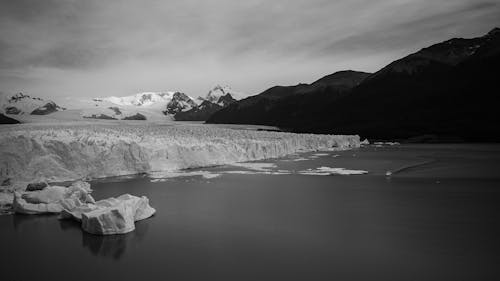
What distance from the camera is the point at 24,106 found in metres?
70.2

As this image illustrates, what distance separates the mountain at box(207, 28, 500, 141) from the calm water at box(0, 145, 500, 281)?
34.9 m

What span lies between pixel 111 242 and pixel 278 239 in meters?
2.91

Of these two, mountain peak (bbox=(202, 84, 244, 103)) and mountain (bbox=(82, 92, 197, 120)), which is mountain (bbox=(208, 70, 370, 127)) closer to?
mountain (bbox=(82, 92, 197, 120))

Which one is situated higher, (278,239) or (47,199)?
(47,199)

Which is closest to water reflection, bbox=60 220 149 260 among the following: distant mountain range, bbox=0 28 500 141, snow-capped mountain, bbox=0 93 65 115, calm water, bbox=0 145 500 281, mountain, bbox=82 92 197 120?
calm water, bbox=0 145 500 281

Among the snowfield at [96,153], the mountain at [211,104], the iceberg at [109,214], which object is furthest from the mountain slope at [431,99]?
the mountain at [211,104]

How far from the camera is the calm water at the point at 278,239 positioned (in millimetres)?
5125

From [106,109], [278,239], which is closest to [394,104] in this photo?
[106,109]

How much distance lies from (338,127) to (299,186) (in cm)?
4660

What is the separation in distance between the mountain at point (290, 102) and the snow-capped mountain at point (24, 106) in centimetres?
3304

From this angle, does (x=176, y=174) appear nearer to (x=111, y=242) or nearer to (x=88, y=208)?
(x=88, y=208)

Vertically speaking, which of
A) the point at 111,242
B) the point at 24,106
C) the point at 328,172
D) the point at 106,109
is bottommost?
the point at 328,172

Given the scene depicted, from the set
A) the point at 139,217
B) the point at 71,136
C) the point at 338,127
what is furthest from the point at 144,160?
the point at 338,127

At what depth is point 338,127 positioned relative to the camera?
56.8 meters
